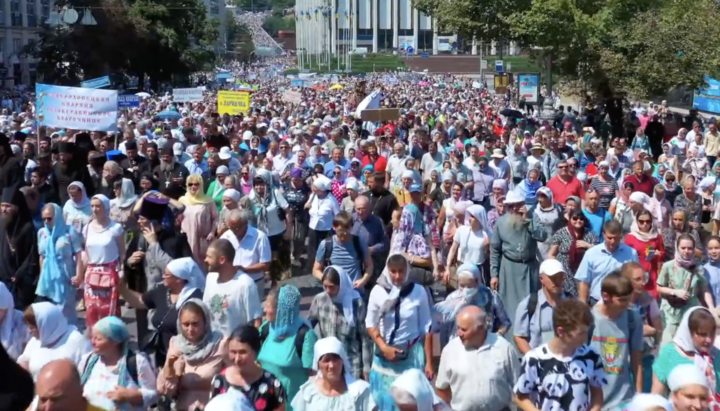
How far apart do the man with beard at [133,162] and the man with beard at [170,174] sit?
222 millimetres

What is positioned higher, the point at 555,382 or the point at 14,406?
the point at 14,406

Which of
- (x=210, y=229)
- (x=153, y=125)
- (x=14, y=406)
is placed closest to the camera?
(x=14, y=406)

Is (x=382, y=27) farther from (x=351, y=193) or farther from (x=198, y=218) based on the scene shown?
(x=198, y=218)

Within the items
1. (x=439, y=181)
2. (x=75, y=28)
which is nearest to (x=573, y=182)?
(x=439, y=181)

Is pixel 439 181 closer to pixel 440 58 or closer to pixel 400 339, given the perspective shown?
pixel 400 339

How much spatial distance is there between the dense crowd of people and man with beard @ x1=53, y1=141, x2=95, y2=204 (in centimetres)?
2

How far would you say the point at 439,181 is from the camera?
41.5 ft

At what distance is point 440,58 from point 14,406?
12026 centimetres

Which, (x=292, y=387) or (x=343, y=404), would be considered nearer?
(x=343, y=404)

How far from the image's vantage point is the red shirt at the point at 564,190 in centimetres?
1127

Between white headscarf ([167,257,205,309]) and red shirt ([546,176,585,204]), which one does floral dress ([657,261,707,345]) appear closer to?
white headscarf ([167,257,205,309])

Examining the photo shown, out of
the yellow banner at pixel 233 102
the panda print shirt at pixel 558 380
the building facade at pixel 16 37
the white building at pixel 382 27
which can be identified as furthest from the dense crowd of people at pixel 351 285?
→ the white building at pixel 382 27

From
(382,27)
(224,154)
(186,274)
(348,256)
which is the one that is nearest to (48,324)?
(186,274)

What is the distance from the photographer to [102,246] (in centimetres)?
810
